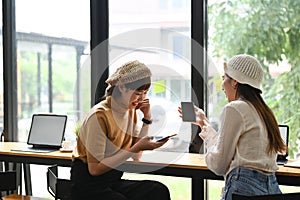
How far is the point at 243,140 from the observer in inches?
95.2

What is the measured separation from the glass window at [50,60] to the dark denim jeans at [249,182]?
201 centimetres

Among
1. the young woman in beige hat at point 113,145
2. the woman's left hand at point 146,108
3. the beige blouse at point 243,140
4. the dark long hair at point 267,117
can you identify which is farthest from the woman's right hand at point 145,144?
the dark long hair at point 267,117

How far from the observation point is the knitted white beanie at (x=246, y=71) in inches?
99.0

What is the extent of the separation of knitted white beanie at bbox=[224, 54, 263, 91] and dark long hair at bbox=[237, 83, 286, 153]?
3 cm

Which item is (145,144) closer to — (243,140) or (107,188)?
(107,188)

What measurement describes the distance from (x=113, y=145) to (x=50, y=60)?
1899 millimetres

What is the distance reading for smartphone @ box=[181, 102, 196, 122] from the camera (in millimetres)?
3289

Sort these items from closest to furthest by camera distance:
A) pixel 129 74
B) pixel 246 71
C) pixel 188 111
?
pixel 246 71 < pixel 129 74 < pixel 188 111

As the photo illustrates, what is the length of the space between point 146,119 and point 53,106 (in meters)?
1.60

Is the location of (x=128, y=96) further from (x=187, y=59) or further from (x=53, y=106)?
(x=53, y=106)

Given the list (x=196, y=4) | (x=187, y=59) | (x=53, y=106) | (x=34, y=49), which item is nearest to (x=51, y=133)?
(x=53, y=106)

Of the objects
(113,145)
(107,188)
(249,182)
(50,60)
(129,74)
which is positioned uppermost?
(50,60)

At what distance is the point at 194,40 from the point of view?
12.3 ft

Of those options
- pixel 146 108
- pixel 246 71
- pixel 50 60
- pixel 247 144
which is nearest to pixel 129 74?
pixel 146 108
